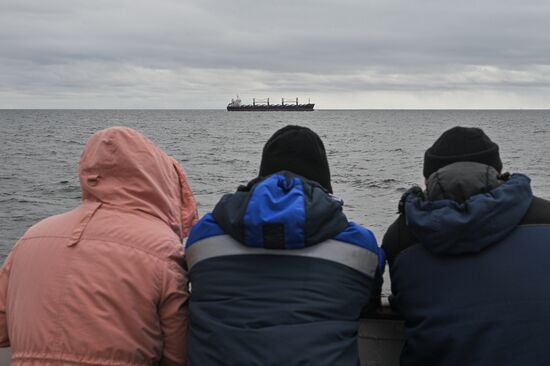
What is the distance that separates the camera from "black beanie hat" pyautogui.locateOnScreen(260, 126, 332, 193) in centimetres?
285

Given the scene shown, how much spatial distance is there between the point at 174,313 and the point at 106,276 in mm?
346

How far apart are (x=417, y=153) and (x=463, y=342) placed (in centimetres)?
4434

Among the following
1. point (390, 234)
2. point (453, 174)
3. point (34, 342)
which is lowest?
point (34, 342)

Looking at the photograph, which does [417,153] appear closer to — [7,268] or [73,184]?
[73,184]

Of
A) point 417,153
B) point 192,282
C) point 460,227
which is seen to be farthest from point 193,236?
point 417,153

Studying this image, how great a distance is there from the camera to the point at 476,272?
2408mm

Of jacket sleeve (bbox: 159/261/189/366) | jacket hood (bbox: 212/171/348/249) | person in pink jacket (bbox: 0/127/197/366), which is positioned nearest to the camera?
jacket hood (bbox: 212/171/348/249)

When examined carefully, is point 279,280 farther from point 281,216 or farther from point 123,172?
point 123,172

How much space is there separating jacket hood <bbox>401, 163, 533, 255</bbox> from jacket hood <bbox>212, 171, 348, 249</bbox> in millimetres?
329

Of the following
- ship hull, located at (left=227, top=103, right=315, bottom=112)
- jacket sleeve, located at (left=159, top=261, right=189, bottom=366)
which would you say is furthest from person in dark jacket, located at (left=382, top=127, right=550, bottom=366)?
ship hull, located at (left=227, top=103, right=315, bottom=112)

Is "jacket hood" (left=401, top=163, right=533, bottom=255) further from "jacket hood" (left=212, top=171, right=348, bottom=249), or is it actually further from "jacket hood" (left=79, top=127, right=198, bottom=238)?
"jacket hood" (left=79, top=127, right=198, bottom=238)

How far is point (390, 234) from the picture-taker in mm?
2859

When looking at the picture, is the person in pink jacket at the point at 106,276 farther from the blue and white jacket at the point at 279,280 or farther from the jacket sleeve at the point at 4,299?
the blue and white jacket at the point at 279,280

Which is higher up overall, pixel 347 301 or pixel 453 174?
pixel 453 174
